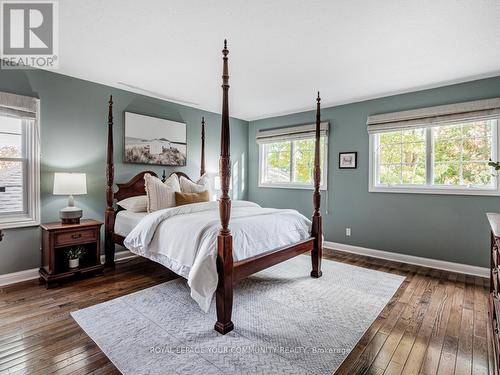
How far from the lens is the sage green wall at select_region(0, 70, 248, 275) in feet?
10.2

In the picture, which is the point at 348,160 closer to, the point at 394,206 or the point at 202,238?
the point at 394,206

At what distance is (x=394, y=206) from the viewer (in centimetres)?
405

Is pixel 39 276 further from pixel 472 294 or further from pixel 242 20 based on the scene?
pixel 472 294

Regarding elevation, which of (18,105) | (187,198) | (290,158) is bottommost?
(187,198)

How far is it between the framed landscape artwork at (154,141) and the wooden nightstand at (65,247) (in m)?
1.26

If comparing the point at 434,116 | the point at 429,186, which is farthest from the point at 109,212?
the point at 434,116

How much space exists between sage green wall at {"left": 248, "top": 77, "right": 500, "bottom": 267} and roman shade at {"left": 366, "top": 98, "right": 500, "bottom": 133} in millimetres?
113

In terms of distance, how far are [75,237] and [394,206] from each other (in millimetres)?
4315

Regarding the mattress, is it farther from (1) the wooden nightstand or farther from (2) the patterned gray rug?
(2) the patterned gray rug

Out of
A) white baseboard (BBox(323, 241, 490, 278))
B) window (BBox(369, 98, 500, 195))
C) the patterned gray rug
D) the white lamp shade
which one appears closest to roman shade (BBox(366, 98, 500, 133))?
window (BBox(369, 98, 500, 195))

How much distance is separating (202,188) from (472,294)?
11.7 feet

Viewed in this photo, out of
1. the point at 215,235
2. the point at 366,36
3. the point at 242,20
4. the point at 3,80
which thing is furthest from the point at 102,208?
the point at 366,36

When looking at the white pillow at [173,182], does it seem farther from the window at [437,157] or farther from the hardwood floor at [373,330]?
the window at [437,157]

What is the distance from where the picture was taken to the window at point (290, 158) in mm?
4930
